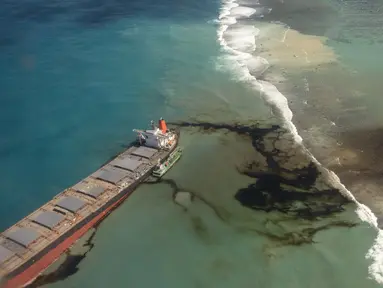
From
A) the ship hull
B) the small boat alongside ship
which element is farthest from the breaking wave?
the ship hull

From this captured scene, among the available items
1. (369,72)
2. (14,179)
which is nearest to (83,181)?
(14,179)

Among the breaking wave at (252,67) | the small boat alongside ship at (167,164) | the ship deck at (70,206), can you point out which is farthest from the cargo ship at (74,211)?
the breaking wave at (252,67)

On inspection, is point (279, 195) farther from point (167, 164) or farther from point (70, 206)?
point (70, 206)

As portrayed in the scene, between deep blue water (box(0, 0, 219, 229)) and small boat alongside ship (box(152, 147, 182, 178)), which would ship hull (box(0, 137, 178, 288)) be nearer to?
small boat alongside ship (box(152, 147, 182, 178))

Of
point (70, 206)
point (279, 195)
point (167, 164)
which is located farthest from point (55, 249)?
point (279, 195)

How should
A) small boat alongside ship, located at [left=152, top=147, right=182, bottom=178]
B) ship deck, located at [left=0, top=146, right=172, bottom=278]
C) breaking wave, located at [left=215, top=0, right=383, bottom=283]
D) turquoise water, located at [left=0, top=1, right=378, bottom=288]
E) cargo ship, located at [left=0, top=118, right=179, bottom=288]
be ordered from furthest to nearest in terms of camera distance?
small boat alongside ship, located at [left=152, top=147, right=182, bottom=178] → breaking wave, located at [left=215, top=0, right=383, bottom=283] → turquoise water, located at [left=0, top=1, right=378, bottom=288] → ship deck, located at [left=0, top=146, right=172, bottom=278] → cargo ship, located at [left=0, top=118, right=179, bottom=288]

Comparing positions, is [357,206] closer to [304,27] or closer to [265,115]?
[265,115]

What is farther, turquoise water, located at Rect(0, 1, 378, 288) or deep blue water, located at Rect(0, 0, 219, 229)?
deep blue water, located at Rect(0, 0, 219, 229)
